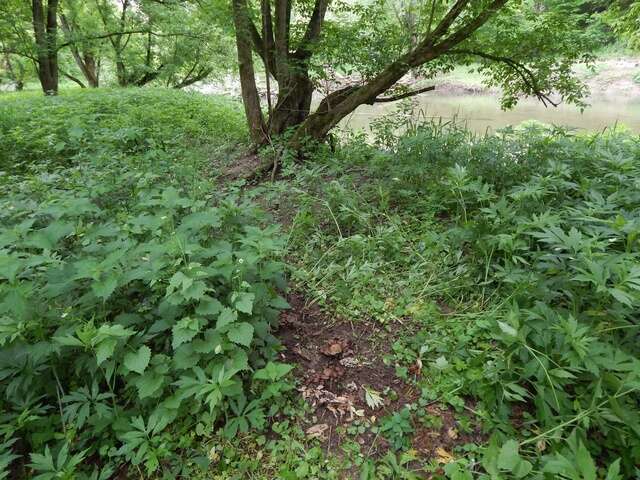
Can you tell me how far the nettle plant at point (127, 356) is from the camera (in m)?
1.54

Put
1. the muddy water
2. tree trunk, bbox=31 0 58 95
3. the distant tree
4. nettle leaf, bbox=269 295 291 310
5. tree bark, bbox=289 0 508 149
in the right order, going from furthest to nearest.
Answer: the muddy water, the distant tree, tree trunk, bbox=31 0 58 95, tree bark, bbox=289 0 508 149, nettle leaf, bbox=269 295 291 310

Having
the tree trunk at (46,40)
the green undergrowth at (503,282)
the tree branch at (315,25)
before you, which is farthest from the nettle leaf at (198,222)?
the tree trunk at (46,40)

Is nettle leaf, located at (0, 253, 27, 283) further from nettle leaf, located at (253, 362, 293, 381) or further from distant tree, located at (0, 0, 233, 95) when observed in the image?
distant tree, located at (0, 0, 233, 95)

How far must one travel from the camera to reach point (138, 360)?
5.03 feet

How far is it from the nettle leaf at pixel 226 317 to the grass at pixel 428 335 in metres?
0.07

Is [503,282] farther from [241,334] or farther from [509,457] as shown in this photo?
[241,334]

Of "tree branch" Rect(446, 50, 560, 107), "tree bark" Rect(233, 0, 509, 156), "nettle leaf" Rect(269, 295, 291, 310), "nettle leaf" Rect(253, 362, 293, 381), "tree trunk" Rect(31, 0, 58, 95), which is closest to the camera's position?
"nettle leaf" Rect(253, 362, 293, 381)

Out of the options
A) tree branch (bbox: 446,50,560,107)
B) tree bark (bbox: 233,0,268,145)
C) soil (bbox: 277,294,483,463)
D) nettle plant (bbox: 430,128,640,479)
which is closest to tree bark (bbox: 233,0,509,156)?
tree bark (bbox: 233,0,268,145)

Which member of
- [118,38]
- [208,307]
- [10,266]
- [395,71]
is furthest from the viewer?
[118,38]

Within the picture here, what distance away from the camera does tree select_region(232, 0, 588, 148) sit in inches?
186

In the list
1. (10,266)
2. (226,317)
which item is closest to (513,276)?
(226,317)

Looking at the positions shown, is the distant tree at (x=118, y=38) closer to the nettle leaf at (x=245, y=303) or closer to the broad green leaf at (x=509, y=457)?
the nettle leaf at (x=245, y=303)

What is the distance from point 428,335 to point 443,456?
68 cm

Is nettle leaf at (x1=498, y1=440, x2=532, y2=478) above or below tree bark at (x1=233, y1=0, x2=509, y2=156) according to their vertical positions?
below
